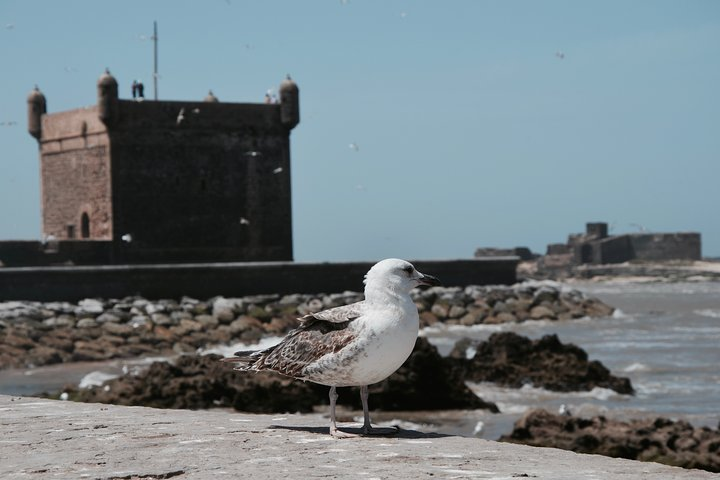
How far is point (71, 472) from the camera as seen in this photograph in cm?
477

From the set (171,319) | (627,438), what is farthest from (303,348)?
(171,319)

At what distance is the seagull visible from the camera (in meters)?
5.48

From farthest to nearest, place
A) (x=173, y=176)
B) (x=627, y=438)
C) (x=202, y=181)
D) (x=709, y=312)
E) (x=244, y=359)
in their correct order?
1. (x=709, y=312)
2. (x=202, y=181)
3. (x=173, y=176)
4. (x=627, y=438)
5. (x=244, y=359)

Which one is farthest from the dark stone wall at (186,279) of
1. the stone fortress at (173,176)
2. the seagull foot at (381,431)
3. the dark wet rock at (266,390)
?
the seagull foot at (381,431)

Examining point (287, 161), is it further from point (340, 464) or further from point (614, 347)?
point (340, 464)

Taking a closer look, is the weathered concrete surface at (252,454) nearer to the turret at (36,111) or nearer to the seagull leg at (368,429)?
the seagull leg at (368,429)

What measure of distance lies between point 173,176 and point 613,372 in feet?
68.5

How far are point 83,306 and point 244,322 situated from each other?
3.28 metres

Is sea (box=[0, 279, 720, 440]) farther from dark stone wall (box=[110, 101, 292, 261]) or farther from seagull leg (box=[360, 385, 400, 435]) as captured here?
dark stone wall (box=[110, 101, 292, 261])

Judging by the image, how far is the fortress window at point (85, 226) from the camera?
3778 centimetres

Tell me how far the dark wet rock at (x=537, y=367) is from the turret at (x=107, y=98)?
67.5 feet

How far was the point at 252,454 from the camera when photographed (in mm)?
5094

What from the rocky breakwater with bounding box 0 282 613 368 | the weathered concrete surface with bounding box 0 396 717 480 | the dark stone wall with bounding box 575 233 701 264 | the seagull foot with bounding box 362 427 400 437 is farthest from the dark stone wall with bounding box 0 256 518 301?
the dark stone wall with bounding box 575 233 701 264

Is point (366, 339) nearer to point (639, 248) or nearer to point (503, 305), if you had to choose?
point (503, 305)
